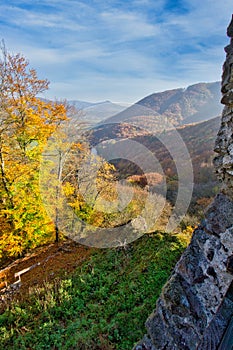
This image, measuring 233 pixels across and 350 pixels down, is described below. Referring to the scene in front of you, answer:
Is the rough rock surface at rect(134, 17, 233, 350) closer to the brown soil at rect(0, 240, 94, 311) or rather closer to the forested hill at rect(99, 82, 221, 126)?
→ the brown soil at rect(0, 240, 94, 311)

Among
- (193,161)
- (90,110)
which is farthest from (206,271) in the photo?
(193,161)

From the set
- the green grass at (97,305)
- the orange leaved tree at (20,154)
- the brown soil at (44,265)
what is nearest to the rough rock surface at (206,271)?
the green grass at (97,305)

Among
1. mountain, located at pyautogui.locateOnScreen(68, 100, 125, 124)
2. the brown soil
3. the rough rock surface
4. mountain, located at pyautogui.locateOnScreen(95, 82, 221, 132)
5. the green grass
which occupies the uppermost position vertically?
mountain, located at pyautogui.locateOnScreen(95, 82, 221, 132)

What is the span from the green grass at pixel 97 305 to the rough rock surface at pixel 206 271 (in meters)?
3.02

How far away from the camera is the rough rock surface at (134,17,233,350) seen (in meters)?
1.81

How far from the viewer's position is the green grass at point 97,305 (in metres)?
4.77

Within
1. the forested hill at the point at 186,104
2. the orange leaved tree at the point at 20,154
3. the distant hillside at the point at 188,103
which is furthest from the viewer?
the distant hillside at the point at 188,103

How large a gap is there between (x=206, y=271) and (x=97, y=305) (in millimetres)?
4763

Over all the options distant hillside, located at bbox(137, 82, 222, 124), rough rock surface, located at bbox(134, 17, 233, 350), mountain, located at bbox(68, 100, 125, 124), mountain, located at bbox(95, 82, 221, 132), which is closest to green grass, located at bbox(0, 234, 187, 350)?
rough rock surface, located at bbox(134, 17, 233, 350)

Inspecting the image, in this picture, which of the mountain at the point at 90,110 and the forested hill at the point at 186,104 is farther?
the forested hill at the point at 186,104

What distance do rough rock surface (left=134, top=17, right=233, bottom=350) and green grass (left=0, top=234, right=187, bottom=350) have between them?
9.92 ft

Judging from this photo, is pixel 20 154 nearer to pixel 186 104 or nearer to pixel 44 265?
pixel 44 265

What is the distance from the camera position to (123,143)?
35.2 meters

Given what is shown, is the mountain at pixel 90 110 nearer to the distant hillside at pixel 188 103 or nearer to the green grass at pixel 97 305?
the green grass at pixel 97 305
